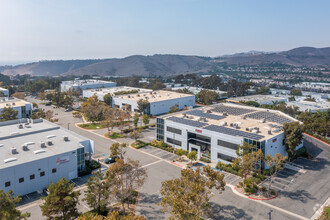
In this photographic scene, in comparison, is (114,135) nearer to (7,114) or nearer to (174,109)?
(174,109)

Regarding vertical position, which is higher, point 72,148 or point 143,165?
point 72,148

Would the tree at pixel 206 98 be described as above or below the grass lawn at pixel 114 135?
above

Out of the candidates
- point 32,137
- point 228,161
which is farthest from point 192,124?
point 32,137

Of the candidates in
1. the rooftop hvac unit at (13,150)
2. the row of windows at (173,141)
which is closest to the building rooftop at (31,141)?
the rooftop hvac unit at (13,150)

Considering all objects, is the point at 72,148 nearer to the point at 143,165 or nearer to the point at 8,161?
the point at 8,161

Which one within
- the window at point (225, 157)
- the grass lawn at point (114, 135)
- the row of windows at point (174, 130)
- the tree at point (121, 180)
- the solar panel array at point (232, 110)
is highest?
the solar panel array at point (232, 110)

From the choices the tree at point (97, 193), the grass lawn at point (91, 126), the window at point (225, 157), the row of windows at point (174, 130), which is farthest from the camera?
the grass lawn at point (91, 126)

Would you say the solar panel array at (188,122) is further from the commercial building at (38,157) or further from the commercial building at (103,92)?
the commercial building at (103,92)

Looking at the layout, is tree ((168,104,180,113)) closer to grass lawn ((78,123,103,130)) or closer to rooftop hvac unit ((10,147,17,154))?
grass lawn ((78,123,103,130))
